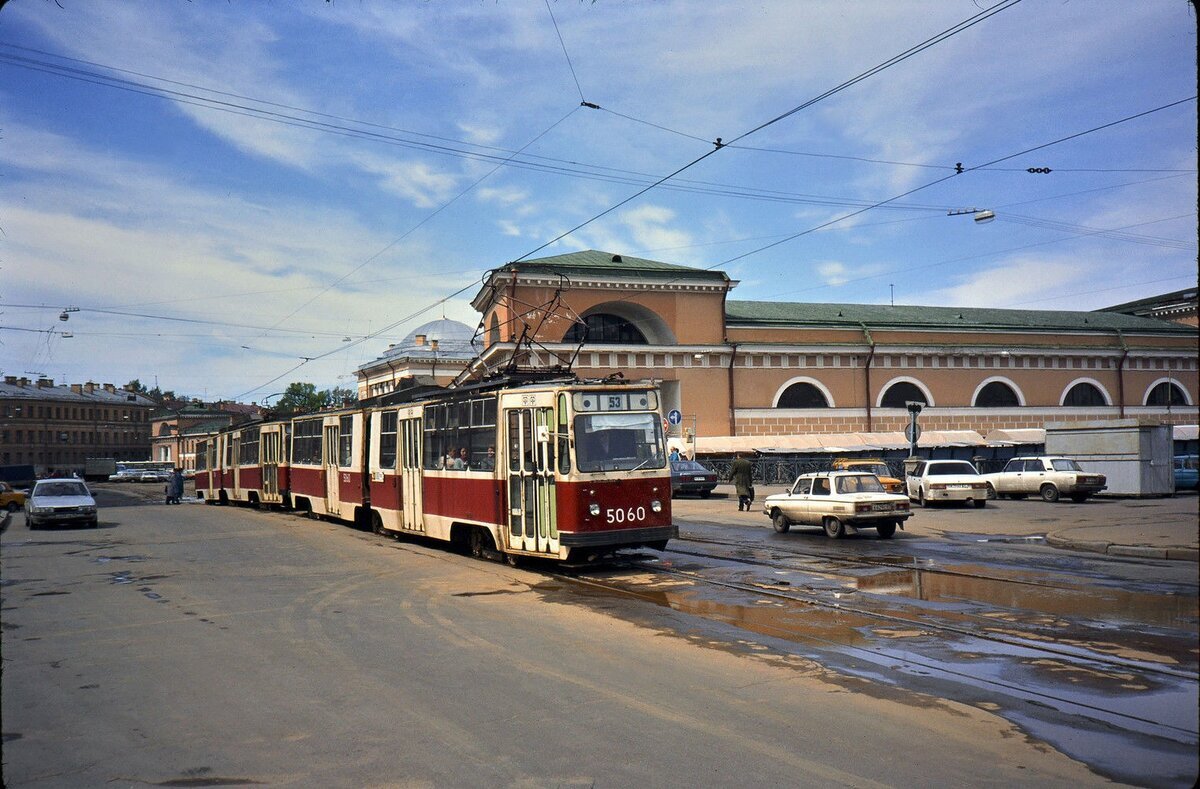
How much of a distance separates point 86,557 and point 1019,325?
53773 millimetres

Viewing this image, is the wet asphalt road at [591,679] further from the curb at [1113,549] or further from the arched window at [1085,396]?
the arched window at [1085,396]

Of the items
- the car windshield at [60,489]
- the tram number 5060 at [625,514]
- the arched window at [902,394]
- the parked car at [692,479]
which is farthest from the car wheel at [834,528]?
the arched window at [902,394]

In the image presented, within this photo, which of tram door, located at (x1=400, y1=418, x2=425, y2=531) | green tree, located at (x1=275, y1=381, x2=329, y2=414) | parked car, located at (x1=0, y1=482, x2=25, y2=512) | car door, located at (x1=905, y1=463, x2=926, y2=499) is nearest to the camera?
tram door, located at (x1=400, y1=418, x2=425, y2=531)

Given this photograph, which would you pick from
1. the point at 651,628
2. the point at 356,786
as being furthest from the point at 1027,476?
the point at 356,786

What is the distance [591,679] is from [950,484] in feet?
75.3

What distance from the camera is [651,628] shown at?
33.8 ft

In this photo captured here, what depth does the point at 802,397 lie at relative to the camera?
52281 millimetres

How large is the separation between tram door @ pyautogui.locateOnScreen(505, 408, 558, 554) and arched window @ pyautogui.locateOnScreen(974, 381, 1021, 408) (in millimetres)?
46442

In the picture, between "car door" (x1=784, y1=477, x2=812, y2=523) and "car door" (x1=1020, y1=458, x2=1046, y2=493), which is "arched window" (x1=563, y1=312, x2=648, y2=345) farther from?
"car door" (x1=784, y1=477, x2=812, y2=523)

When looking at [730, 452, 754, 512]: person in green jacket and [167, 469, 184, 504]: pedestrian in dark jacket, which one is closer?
[730, 452, 754, 512]: person in green jacket

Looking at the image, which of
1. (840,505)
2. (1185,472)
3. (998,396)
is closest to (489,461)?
(840,505)

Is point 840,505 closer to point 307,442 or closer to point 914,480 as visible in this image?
point 914,480

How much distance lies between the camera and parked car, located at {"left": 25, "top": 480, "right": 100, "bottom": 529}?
2822 centimetres

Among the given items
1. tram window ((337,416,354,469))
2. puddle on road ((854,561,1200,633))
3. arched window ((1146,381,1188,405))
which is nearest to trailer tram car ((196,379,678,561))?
tram window ((337,416,354,469))
